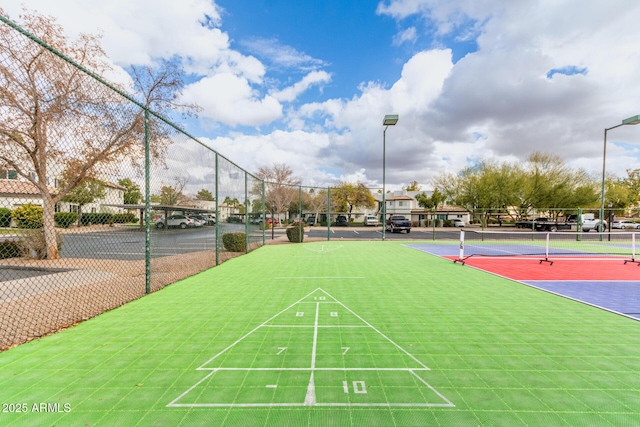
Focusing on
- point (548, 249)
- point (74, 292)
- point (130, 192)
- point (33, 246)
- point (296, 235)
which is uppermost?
point (130, 192)

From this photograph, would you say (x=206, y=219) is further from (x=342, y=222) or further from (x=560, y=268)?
(x=342, y=222)

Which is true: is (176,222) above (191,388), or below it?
above

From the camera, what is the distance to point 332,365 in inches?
125

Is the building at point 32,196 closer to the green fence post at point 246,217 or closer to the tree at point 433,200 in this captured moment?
the green fence post at point 246,217

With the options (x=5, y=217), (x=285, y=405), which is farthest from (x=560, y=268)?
(x=5, y=217)

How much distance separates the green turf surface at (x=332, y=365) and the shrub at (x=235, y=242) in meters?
6.57

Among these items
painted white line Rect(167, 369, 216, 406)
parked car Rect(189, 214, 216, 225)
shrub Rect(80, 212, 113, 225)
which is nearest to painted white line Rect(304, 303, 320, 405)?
painted white line Rect(167, 369, 216, 406)

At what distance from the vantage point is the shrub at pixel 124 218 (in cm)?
623

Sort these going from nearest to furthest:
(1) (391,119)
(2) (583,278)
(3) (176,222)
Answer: (2) (583,278) → (3) (176,222) → (1) (391,119)

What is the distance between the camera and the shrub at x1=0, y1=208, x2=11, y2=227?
4.38 metres

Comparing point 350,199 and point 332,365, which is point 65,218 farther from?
point 350,199

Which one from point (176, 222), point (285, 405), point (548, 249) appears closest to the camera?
point (285, 405)

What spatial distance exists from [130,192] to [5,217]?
7.87 ft

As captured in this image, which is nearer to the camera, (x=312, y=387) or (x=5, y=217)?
(x=312, y=387)
